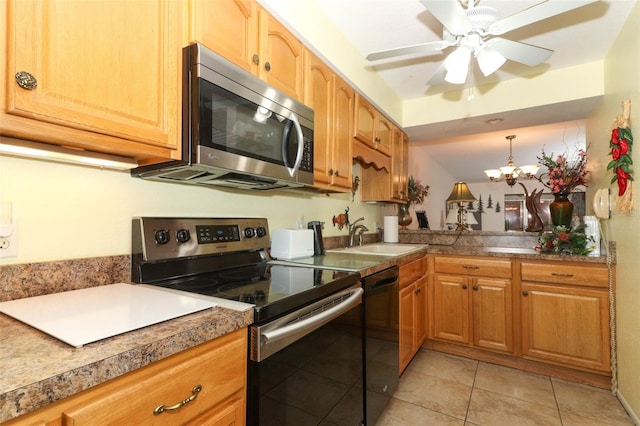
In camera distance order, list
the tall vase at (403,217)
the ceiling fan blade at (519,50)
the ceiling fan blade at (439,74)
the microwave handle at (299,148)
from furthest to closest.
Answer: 1. the tall vase at (403,217)
2. the ceiling fan blade at (439,74)
3. the ceiling fan blade at (519,50)
4. the microwave handle at (299,148)

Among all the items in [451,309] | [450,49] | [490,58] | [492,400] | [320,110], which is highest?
[450,49]

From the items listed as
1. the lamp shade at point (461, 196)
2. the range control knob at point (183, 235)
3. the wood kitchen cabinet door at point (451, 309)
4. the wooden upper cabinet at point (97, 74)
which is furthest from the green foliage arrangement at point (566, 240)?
the wooden upper cabinet at point (97, 74)

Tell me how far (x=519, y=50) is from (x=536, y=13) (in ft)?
1.14

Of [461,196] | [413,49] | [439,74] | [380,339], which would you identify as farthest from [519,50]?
[461,196]

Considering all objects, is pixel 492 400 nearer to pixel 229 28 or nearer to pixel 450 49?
pixel 450 49

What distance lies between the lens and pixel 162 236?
1.21m

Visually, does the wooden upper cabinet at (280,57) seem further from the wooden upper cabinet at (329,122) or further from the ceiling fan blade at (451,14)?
the ceiling fan blade at (451,14)

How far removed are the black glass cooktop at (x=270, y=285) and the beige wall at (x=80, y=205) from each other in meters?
0.28

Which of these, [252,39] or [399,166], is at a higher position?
[252,39]

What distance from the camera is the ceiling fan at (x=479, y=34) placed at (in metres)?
1.31

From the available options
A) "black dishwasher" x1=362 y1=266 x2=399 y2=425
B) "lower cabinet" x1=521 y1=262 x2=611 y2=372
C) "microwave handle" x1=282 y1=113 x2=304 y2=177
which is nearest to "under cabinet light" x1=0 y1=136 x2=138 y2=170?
"microwave handle" x1=282 y1=113 x2=304 y2=177

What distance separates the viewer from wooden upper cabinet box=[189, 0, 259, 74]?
1080 millimetres

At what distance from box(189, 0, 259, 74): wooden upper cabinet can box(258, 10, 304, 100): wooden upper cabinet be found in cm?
5

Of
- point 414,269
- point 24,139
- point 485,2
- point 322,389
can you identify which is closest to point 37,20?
point 24,139
